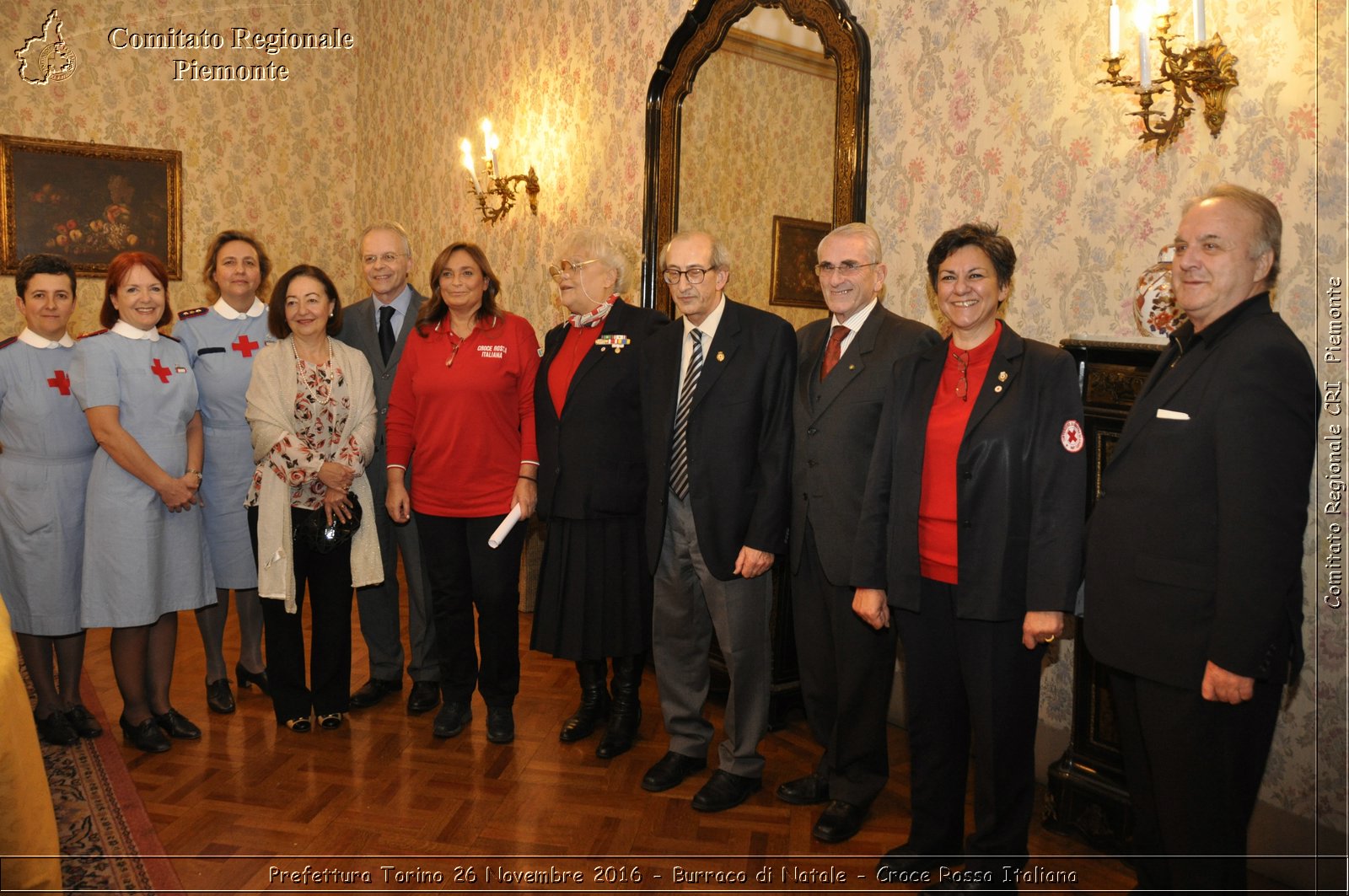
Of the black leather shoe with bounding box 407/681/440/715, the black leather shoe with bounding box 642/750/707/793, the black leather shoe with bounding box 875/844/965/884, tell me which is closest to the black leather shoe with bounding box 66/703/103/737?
the black leather shoe with bounding box 407/681/440/715

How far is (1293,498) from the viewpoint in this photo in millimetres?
1785

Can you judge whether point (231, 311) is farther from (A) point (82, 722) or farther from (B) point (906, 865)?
(B) point (906, 865)

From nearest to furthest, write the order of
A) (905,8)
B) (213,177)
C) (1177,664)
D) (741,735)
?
(1177,664) → (741,735) → (905,8) → (213,177)

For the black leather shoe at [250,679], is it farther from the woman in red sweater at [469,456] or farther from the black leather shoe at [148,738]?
the woman in red sweater at [469,456]

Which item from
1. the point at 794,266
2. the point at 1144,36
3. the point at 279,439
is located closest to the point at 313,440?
the point at 279,439

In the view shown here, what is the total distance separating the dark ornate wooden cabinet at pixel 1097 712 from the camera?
2.52m

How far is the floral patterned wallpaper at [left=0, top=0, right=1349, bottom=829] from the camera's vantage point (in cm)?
239

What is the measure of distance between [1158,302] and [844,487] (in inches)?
37.7

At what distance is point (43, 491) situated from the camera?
327 centimetres

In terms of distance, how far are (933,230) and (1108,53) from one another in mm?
760

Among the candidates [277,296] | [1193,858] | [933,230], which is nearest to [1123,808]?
[1193,858]

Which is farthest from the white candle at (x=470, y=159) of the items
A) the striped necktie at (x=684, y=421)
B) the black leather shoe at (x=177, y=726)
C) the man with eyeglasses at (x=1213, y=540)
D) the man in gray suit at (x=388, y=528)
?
the man with eyeglasses at (x=1213, y=540)

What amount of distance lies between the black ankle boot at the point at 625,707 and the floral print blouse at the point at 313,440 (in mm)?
1148

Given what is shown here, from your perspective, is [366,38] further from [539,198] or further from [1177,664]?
[1177,664]
